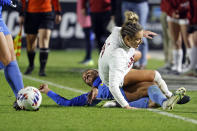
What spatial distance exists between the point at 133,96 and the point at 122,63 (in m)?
0.60

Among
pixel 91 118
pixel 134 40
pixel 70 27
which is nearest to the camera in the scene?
pixel 91 118

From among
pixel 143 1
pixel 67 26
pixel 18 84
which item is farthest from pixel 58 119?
pixel 67 26

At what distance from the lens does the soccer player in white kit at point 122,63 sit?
7520 millimetres

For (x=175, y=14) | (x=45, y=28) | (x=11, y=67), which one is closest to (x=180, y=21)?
(x=175, y=14)

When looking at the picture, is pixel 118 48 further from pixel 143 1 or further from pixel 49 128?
pixel 143 1

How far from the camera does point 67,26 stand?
802 inches

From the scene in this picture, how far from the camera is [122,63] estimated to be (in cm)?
A: 758

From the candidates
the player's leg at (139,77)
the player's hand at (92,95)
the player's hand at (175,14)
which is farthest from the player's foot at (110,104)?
the player's hand at (175,14)

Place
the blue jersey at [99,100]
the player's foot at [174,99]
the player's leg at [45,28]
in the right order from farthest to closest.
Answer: the player's leg at [45,28] < the blue jersey at [99,100] < the player's foot at [174,99]

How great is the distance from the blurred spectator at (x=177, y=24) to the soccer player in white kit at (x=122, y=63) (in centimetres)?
557

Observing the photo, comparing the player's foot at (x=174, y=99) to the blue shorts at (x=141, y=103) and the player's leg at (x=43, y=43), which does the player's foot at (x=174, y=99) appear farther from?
the player's leg at (x=43, y=43)

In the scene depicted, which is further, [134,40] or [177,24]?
[177,24]

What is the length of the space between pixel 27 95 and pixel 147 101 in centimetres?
150

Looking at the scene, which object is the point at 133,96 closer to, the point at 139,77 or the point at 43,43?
the point at 139,77
